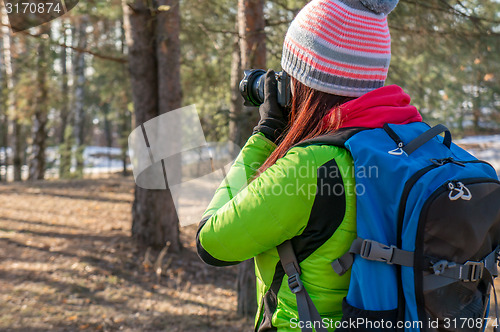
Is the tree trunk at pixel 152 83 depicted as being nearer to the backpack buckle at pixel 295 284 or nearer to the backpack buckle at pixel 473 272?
the backpack buckle at pixel 295 284

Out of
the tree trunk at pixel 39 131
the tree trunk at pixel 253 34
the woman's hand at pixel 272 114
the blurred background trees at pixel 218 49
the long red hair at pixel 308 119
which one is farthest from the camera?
the tree trunk at pixel 39 131

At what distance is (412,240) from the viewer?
3.83 feet

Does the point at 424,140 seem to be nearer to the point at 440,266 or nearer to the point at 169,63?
the point at 440,266

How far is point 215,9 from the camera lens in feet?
21.9

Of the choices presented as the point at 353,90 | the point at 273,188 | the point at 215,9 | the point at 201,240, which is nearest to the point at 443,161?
the point at 353,90

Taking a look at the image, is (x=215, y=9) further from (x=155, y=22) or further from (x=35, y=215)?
(x=35, y=215)

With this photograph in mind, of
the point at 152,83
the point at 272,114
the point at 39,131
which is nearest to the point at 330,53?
the point at 272,114

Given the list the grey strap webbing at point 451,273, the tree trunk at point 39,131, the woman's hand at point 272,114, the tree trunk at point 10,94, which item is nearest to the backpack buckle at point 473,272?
the grey strap webbing at point 451,273

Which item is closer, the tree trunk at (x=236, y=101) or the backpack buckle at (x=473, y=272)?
the backpack buckle at (x=473, y=272)

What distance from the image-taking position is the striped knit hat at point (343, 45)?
4.34 feet

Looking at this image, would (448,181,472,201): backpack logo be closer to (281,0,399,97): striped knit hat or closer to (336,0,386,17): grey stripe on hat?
(281,0,399,97): striped knit hat

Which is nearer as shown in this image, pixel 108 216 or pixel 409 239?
pixel 409 239

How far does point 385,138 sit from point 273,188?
37 cm

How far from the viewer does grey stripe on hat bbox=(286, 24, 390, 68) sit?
4.36 feet
